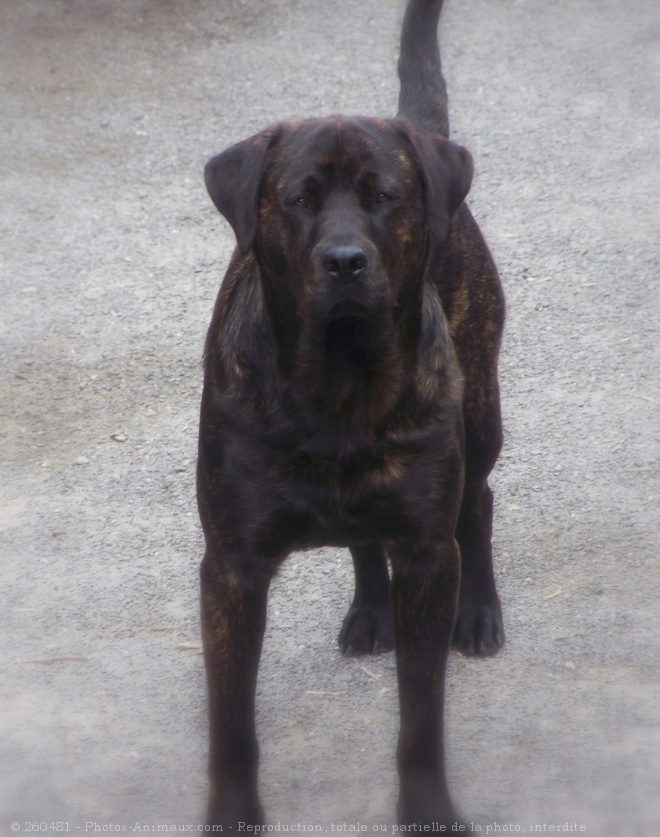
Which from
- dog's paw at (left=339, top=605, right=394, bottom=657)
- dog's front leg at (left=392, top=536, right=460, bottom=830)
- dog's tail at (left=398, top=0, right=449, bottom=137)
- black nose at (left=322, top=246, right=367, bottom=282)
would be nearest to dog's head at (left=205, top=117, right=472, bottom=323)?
black nose at (left=322, top=246, right=367, bottom=282)

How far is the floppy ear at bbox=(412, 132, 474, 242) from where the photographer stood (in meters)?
2.96

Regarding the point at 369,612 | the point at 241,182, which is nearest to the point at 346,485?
the point at 241,182

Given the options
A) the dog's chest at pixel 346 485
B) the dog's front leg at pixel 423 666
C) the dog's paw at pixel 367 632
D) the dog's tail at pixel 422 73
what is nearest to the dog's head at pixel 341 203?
the dog's chest at pixel 346 485

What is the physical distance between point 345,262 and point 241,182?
1.45 ft

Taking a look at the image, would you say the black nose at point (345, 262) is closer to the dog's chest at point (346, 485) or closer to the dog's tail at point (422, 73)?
the dog's chest at point (346, 485)

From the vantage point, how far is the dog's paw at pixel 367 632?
3797mm

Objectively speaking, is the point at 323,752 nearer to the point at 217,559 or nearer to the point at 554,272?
the point at 217,559

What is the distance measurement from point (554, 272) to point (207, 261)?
191 centimetres

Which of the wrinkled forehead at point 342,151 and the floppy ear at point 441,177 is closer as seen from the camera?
the wrinkled forehead at point 342,151

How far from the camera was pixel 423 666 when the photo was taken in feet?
9.98

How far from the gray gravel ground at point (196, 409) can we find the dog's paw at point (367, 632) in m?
0.05

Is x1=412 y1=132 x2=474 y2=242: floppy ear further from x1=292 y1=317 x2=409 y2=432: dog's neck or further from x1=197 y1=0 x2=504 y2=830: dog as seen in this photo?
x1=292 y1=317 x2=409 y2=432: dog's neck

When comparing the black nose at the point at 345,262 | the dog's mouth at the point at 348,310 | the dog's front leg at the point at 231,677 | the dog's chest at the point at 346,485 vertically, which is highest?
the black nose at the point at 345,262

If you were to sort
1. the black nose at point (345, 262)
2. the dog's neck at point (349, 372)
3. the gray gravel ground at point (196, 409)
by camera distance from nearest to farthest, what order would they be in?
the black nose at point (345, 262), the dog's neck at point (349, 372), the gray gravel ground at point (196, 409)
